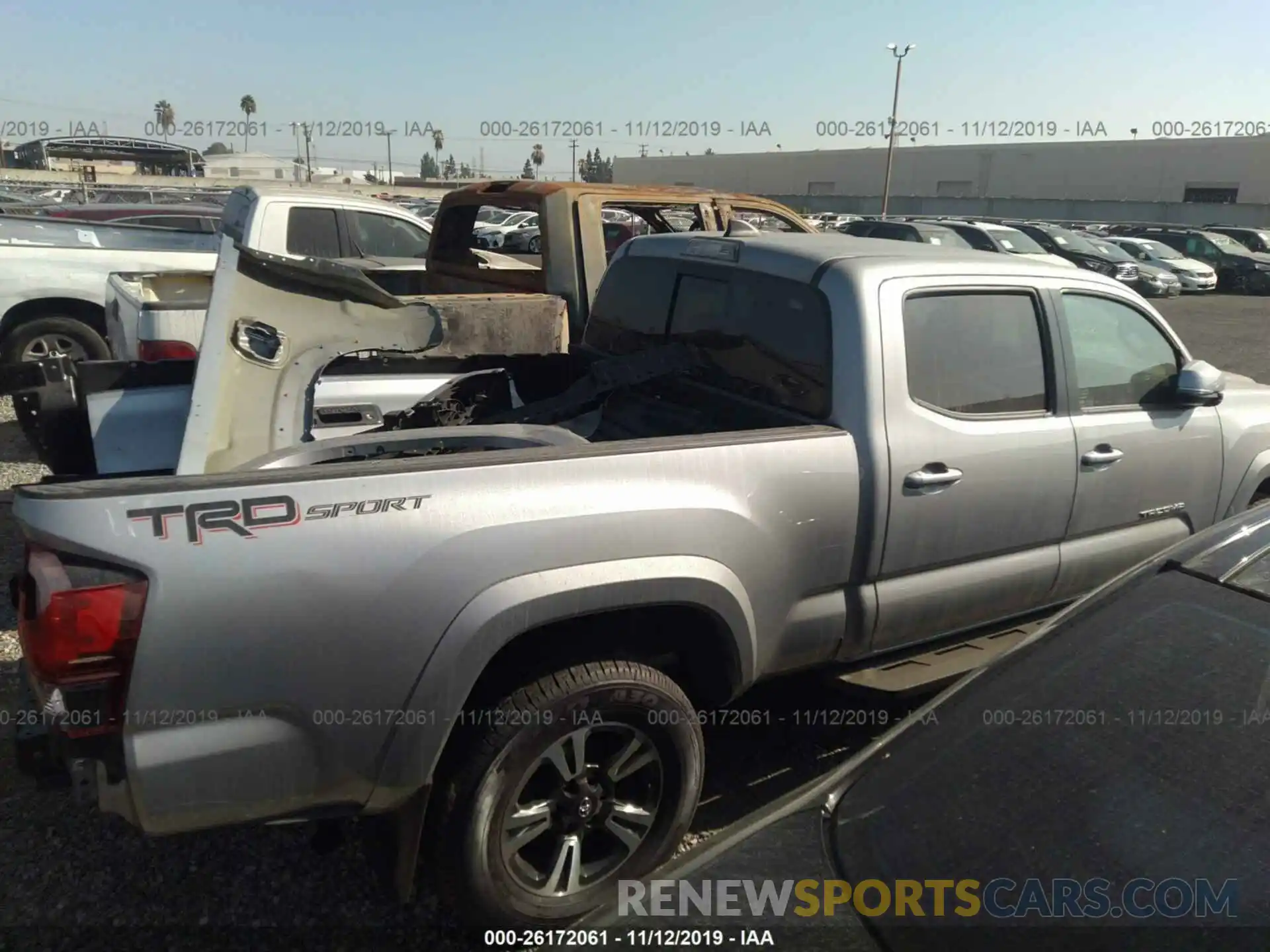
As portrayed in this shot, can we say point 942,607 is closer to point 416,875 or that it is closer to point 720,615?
point 720,615

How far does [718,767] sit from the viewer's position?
11.4ft

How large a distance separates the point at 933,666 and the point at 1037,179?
217 ft

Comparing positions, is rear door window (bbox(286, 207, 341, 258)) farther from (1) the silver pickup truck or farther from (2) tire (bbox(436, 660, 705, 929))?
(2) tire (bbox(436, 660, 705, 929))

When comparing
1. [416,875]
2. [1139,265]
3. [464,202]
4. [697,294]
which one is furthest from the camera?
[1139,265]

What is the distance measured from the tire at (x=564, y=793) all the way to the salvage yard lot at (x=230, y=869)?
32cm

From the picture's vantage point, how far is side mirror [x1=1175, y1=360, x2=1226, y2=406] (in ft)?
12.3

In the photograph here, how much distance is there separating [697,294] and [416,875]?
235cm

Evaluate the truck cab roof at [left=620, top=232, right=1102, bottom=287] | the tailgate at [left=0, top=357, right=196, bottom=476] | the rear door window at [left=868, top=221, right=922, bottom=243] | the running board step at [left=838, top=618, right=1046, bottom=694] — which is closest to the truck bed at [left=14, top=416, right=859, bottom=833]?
the running board step at [left=838, top=618, right=1046, bottom=694]

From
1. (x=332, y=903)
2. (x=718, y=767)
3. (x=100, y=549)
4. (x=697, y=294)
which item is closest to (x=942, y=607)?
(x=718, y=767)

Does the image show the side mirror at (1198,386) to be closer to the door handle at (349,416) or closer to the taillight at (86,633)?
the door handle at (349,416)

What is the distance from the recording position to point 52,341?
8.05 metres

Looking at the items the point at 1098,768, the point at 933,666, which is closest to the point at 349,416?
the point at 933,666

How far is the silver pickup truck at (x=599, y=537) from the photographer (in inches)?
79.8

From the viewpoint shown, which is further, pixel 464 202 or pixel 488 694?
pixel 464 202
